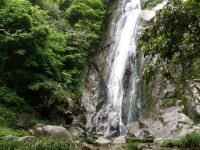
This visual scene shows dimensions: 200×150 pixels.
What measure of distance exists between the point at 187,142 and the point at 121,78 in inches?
353

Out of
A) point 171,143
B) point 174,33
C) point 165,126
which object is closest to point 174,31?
point 174,33

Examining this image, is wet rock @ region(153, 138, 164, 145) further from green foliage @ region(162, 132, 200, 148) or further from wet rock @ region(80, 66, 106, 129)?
wet rock @ region(80, 66, 106, 129)

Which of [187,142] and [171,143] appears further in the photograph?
[171,143]

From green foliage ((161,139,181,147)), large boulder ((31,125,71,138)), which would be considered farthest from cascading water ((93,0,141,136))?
green foliage ((161,139,181,147))

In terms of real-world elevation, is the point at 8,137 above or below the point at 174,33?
below

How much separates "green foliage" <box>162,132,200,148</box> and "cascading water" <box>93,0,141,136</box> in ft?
17.4

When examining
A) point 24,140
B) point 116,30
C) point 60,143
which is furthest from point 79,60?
point 60,143

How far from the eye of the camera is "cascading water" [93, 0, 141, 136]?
775 inches

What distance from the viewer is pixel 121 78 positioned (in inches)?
861

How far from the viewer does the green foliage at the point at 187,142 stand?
43.9 ft

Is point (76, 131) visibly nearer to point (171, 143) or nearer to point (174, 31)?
point (171, 143)

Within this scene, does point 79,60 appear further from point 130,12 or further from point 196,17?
point 196,17

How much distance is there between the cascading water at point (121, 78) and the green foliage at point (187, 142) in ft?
17.4

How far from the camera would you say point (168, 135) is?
52.2 ft
